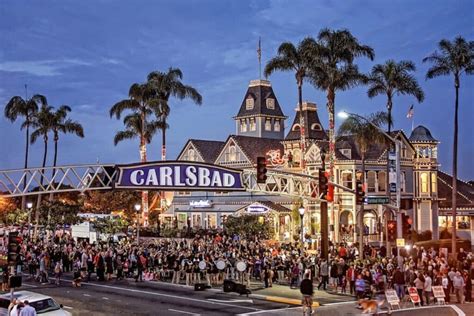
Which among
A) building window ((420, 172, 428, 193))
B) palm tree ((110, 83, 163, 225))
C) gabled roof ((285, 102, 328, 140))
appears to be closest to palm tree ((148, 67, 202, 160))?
palm tree ((110, 83, 163, 225))

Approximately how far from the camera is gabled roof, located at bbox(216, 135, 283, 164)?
7603 cm

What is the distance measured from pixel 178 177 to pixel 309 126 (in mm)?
47100

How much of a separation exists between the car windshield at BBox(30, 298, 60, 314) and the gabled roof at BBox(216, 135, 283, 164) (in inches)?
2175

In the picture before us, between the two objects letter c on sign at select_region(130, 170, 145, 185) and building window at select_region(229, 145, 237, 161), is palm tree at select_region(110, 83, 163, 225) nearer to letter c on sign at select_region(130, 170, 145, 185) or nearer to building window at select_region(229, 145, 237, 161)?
building window at select_region(229, 145, 237, 161)

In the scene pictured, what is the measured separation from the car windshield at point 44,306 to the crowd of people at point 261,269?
10.8 meters

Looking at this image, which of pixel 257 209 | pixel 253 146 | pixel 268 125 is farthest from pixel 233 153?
pixel 268 125

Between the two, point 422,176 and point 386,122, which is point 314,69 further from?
point 422,176

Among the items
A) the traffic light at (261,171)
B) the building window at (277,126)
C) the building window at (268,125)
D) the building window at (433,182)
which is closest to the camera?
the traffic light at (261,171)

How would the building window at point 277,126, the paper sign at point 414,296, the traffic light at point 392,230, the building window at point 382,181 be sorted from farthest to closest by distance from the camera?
the building window at point 277,126
the building window at point 382,181
the traffic light at point 392,230
the paper sign at point 414,296

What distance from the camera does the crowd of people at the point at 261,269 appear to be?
92.9ft

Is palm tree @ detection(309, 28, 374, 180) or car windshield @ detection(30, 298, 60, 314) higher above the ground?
palm tree @ detection(309, 28, 374, 180)

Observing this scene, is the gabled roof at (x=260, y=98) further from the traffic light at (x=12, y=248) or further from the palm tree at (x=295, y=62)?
the traffic light at (x=12, y=248)

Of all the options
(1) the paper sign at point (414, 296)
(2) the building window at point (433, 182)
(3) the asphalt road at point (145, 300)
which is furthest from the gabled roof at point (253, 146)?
(1) the paper sign at point (414, 296)

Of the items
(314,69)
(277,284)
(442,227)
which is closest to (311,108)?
(442,227)
